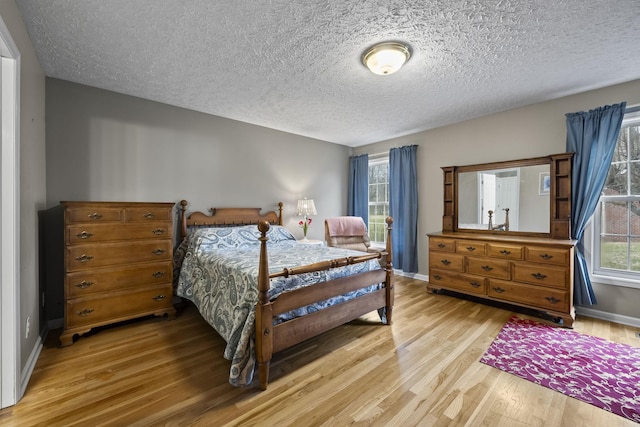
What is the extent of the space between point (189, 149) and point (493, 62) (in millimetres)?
3416

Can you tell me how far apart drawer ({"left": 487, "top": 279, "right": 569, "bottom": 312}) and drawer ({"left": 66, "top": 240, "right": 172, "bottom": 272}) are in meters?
3.66

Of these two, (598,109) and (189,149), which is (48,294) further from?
(598,109)

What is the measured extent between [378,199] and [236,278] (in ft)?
11.8

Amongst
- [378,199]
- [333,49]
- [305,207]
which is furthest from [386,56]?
[378,199]

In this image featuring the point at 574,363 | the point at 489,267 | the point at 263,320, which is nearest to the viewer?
the point at 263,320

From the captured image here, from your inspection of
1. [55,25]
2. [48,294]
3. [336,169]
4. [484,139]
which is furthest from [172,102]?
[484,139]

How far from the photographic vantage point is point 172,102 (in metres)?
3.21

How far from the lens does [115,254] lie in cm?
249

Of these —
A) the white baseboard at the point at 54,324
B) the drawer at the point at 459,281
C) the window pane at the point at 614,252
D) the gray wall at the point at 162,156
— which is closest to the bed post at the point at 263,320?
the gray wall at the point at 162,156

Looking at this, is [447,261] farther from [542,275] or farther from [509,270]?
[542,275]

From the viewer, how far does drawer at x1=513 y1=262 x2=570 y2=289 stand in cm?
265

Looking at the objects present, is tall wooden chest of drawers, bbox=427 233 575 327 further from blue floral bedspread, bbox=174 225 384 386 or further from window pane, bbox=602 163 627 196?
blue floral bedspread, bbox=174 225 384 386

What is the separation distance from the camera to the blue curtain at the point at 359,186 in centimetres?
512

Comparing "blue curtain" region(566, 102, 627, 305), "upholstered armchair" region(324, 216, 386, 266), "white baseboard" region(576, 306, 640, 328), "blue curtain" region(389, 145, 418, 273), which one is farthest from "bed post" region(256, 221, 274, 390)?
"white baseboard" region(576, 306, 640, 328)
